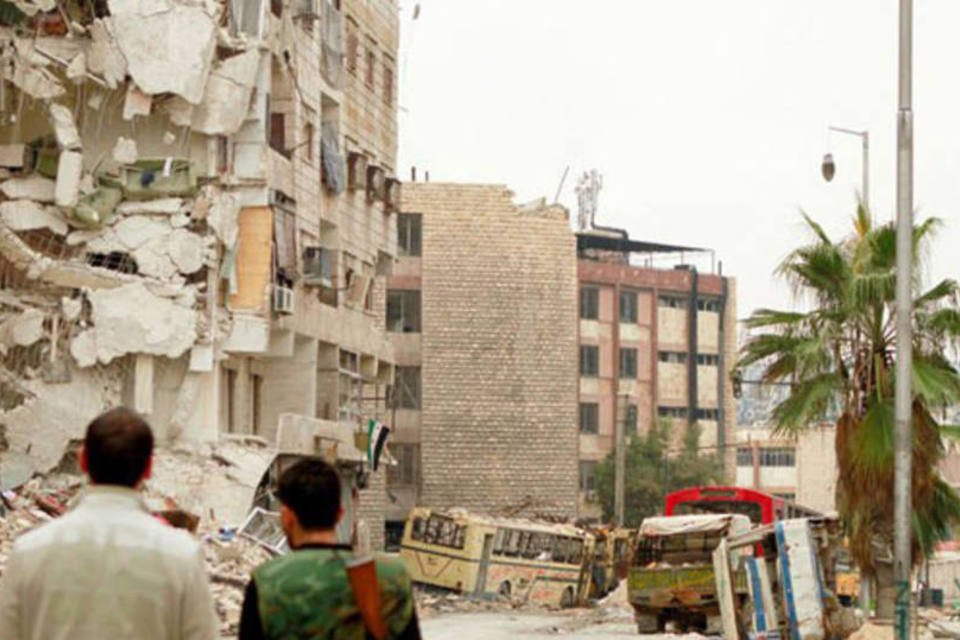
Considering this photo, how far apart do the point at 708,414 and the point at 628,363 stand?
6187 millimetres

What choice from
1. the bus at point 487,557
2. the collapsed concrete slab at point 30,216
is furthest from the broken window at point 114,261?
the bus at point 487,557

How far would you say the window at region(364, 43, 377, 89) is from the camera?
59.9 meters

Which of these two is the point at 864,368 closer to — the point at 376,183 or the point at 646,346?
the point at 376,183

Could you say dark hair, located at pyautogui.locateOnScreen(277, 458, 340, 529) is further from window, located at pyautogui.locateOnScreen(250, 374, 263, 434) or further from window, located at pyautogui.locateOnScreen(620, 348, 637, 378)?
window, located at pyautogui.locateOnScreen(620, 348, 637, 378)

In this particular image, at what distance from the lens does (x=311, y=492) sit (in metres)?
7.00

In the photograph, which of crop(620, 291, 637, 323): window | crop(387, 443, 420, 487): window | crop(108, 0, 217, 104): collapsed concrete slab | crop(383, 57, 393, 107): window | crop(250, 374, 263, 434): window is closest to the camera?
crop(108, 0, 217, 104): collapsed concrete slab

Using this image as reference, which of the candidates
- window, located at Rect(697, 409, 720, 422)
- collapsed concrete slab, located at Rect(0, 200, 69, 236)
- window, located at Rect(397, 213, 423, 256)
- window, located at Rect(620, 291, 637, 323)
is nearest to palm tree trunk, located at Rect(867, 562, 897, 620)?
collapsed concrete slab, located at Rect(0, 200, 69, 236)

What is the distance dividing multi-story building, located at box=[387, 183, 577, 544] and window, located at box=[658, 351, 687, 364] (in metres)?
16.2

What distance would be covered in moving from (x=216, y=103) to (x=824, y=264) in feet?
53.7

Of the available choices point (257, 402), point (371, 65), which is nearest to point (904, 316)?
point (257, 402)

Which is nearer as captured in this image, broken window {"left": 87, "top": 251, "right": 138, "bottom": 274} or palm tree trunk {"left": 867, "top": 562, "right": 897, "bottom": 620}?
palm tree trunk {"left": 867, "top": 562, "right": 897, "bottom": 620}

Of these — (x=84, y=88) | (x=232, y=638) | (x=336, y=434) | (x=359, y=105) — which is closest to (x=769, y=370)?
(x=232, y=638)

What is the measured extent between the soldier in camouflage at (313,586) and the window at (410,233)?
3200 inches

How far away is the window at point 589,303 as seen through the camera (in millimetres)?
99750
